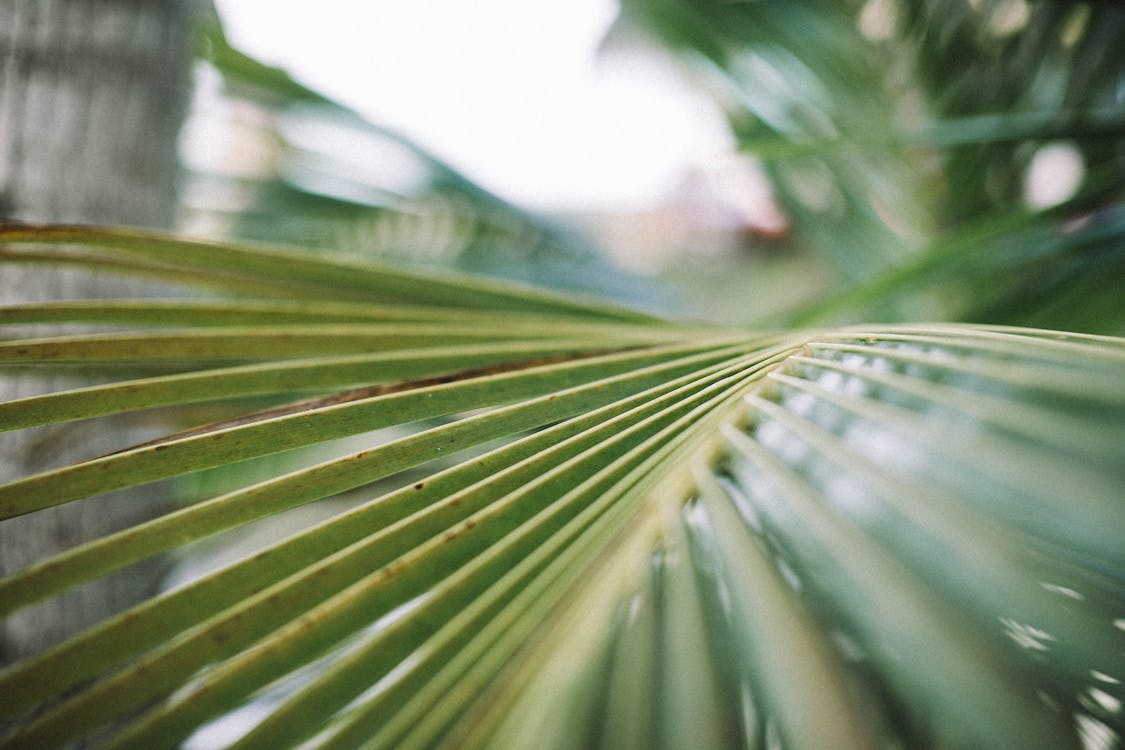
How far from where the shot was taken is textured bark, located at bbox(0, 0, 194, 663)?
448 mm

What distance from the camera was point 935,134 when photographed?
1.74 ft

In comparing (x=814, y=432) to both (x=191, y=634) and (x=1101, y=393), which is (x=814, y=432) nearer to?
(x=1101, y=393)

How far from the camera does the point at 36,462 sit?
0.44 meters

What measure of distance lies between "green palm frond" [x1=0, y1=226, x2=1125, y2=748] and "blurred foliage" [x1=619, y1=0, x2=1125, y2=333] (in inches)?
13.8

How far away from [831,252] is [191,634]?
972mm

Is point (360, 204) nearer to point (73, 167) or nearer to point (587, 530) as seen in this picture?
point (73, 167)

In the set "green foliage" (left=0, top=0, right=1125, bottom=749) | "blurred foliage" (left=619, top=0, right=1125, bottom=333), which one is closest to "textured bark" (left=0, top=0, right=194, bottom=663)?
"green foliage" (left=0, top=0, right=1125, bottom=749)

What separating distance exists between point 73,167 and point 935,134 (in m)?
0.78

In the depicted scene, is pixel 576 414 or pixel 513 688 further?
pixel 576 414

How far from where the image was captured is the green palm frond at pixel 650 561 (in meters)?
0.16

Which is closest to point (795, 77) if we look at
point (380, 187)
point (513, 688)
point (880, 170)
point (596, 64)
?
point (880, 170)

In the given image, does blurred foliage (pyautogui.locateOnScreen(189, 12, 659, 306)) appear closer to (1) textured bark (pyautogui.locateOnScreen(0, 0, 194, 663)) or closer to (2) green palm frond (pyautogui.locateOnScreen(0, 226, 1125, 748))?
(1) textured bark (pyautogui.locateOnScreen(0, 0, 194, 663))

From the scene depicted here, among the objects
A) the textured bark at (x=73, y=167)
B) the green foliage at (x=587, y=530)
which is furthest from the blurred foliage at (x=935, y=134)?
the textured bark at (x=73, y=167)

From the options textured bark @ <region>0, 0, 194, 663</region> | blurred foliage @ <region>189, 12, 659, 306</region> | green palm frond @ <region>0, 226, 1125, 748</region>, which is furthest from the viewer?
blurred foliage @ <region>189, 12, 659, 306</region>
